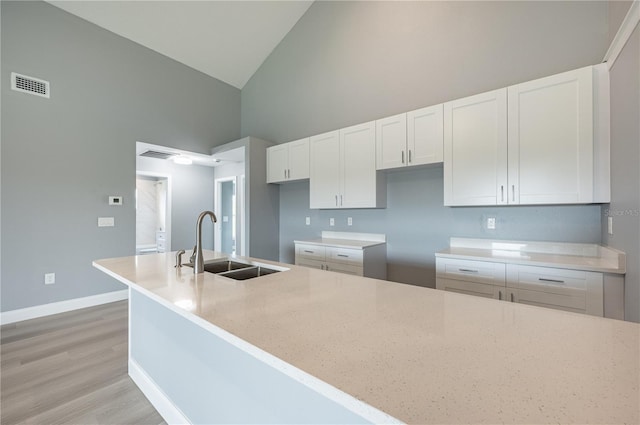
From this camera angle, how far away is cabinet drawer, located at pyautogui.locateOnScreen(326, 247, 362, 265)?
3113 mm

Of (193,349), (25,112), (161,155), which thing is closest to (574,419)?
(193,349)

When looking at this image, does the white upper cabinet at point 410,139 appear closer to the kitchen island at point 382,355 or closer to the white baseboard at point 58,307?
the kitchen island at point 382,355

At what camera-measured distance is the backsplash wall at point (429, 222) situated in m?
2.32

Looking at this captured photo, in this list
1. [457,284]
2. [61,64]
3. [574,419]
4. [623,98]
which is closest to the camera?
[574,419]

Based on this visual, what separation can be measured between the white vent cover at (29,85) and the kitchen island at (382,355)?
129 inches

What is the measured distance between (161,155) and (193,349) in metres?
4.28

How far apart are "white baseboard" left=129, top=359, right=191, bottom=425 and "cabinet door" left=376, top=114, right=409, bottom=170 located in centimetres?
281

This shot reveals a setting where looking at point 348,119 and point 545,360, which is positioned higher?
point 348,119

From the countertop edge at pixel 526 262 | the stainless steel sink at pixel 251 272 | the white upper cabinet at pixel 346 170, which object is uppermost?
the white upper cabinet at pixel 346 170

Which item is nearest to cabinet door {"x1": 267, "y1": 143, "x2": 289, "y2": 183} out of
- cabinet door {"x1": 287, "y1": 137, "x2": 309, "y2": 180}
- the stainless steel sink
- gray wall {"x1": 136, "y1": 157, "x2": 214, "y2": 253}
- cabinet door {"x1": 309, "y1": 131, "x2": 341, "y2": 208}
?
cabinet door {"x1": 287, "y1": 137, "x2": 309, "y2": 180}

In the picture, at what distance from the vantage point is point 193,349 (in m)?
1.42

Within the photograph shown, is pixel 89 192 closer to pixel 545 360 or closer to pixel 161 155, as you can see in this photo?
pixel 161 155

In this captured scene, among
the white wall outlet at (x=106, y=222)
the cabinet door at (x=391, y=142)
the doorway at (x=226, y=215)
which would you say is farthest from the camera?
the doorway at (x=226, y=215)

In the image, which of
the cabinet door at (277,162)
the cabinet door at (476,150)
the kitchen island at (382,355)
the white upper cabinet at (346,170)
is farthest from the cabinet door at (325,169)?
the kitchen island at (382,355)
